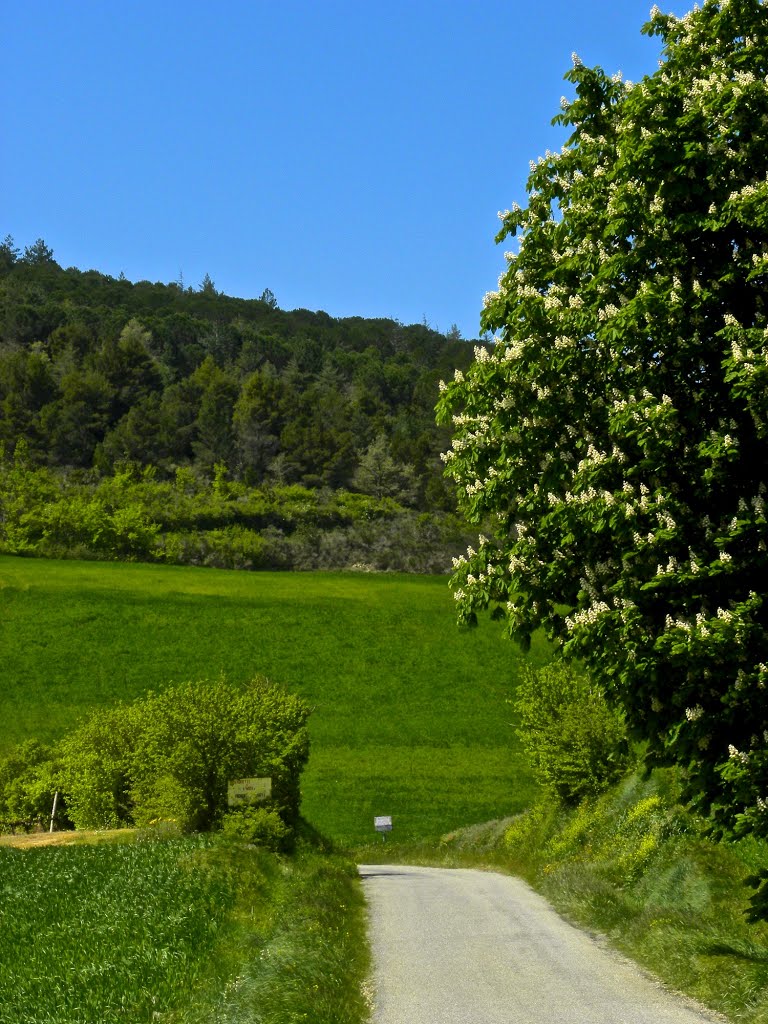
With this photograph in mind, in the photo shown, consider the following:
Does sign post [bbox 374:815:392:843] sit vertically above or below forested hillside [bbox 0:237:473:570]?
below

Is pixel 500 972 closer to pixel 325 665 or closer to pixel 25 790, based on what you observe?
pixel 25 790

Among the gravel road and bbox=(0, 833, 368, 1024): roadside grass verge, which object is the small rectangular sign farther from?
the gravel road

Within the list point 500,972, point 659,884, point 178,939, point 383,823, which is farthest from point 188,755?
point 383,823

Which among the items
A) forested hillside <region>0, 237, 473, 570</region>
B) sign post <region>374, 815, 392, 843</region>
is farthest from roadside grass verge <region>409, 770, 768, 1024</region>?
forested hillside <region>0, 237, 473, 570</region>

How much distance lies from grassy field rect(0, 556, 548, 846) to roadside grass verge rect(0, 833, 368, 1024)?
2803 centimetres

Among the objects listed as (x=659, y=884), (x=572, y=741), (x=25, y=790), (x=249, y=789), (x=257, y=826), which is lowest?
(x=25, y=790)

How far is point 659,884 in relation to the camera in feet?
77.5

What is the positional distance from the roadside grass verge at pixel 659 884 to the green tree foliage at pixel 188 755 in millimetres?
8460

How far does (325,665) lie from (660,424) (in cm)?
7585

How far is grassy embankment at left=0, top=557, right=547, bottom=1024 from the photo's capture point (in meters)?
15.5

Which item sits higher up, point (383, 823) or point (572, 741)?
point (572, 741)

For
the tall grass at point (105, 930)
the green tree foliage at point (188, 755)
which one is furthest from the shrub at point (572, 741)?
the tall grass at point (105, 930)

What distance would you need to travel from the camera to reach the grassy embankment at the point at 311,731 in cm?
1547

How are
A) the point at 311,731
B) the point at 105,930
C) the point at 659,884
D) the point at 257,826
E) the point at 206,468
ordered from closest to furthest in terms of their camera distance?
the point at 105,930 < the point at 659,884 < the point at 257,826 < the point at 311,731 < the point at 206,468
